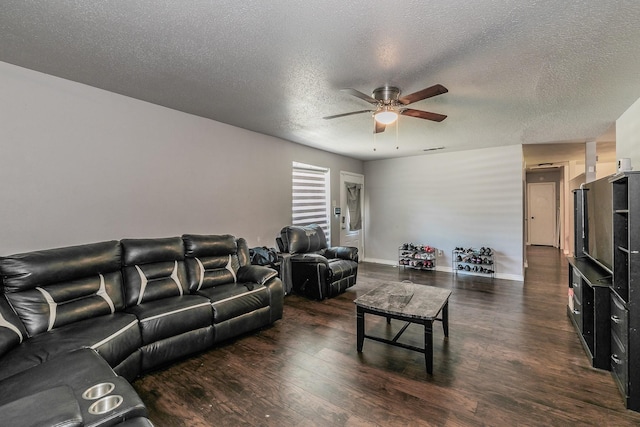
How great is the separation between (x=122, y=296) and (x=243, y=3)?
260 cm

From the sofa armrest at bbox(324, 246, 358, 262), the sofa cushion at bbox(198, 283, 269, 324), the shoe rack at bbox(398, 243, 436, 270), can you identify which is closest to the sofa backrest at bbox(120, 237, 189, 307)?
the sofa cushion at bbox(198, 283, 269, 324)

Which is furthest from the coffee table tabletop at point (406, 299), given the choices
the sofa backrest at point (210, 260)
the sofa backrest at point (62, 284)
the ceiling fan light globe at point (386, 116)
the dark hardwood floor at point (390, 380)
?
the sofa backrest at point (62, 284)

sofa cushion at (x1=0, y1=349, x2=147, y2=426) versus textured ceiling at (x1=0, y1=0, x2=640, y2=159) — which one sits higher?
textured ceiling at (x1=0, y1=0, x2=640, y2=159)

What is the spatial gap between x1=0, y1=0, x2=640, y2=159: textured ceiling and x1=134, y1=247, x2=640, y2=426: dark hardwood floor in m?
2.51

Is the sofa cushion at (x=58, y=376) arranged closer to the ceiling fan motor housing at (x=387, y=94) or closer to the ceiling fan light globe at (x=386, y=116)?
the ceiling fan light globe at (x=386, y=116)

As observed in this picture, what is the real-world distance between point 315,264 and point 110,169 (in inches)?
109

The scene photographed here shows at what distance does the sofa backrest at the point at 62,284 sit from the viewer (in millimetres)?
2123

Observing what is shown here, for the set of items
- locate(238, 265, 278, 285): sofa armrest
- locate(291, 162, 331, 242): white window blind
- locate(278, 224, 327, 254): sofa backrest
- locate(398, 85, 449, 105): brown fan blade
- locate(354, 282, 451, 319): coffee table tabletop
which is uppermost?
locate(398, 85, 449, 105): brown fan blade

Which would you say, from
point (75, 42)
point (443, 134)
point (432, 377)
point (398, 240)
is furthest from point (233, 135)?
point (398, 240)

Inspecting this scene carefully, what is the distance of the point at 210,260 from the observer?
3.40 metres

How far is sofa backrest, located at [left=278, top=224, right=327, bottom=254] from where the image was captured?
469 centimetres

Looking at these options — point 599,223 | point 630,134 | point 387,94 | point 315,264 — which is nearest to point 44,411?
point 387,94

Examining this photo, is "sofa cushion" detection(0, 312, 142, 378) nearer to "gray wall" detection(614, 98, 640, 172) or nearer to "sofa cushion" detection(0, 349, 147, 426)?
"sofa cushion" detection(0, 349, 147, 426)

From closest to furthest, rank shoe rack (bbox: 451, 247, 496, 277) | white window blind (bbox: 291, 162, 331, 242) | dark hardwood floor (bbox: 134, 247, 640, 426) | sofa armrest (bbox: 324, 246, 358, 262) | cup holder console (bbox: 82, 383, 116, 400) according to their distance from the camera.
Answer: cup holder console (bbox: 82, 383, 116, 400) < dark hardwood floor (bbox: 134, 247, 640, 426) < sofa armrest (bbox: 324, 246, 358, 262) < white window blind (bbox: 291, 162, 331, 242) < shoe rack (bbox: 451, 247, 496, 277)
